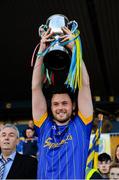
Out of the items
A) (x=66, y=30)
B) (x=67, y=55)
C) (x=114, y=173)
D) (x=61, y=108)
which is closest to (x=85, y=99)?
(x=61, y=108)

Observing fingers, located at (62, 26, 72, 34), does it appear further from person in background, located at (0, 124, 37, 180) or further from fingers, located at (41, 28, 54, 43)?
person in background, located at (0, 124, 37, 180)

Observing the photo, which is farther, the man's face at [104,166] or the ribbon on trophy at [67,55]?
the man's face at [104,166]

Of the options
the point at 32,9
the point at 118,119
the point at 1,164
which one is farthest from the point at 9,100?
the point at 1,164

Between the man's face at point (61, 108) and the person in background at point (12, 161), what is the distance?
440 millimetres

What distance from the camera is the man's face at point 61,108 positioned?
7.10 ft

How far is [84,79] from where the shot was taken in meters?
2.18

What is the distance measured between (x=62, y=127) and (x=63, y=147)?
14cm

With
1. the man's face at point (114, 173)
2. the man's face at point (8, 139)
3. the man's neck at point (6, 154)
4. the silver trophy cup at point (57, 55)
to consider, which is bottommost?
the man's face at point (114, 173)

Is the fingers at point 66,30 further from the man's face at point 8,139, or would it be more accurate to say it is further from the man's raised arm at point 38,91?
the man's face at point 8,139

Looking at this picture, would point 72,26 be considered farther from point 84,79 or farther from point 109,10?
point 109,10

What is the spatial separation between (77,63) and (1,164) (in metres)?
0.90

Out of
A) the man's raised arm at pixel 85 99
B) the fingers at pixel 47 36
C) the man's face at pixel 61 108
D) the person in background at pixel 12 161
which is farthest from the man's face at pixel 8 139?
the fingers at pixel 47 36

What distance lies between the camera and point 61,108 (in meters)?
2.16

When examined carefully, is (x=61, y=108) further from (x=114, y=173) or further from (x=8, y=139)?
(x=114, y=173)
